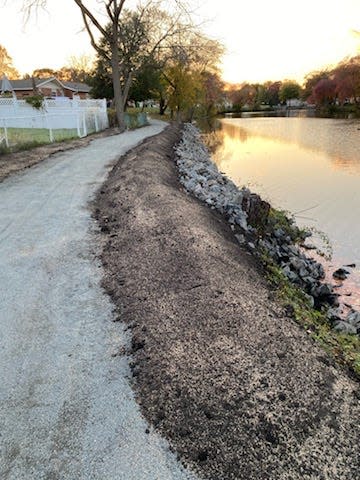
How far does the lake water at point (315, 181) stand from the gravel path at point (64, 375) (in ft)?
14.2

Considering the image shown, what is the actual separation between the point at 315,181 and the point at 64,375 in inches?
550

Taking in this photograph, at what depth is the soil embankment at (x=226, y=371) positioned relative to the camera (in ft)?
7.52

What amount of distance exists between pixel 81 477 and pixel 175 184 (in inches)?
317

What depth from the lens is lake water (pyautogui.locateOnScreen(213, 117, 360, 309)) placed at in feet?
29.0

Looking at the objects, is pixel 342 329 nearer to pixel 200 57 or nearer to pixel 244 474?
pixel 244 474

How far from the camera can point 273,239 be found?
8000mm

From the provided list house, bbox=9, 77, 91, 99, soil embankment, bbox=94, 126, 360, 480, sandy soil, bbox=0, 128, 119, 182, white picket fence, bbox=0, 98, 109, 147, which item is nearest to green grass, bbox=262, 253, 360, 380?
soil embankment, bbox=94, 126, 360, 480

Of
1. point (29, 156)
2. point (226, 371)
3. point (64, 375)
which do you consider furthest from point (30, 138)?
point (226, 371)

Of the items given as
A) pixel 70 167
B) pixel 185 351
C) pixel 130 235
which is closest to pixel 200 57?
pixel 70 167

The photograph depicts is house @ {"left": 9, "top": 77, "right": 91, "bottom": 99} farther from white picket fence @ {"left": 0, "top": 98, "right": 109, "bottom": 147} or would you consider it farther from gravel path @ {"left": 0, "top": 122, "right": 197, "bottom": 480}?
gravel path @ {"left": 0, "top": 122, "right": 197, "bottom": 480}

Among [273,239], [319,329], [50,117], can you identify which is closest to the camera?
[319,329]

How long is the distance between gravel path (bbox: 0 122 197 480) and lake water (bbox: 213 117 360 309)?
432 cm

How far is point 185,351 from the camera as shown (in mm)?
3137

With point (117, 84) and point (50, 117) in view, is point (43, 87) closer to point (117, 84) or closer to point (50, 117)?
point (117, 84)
